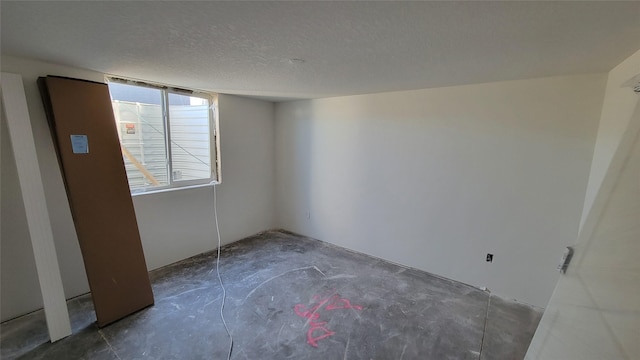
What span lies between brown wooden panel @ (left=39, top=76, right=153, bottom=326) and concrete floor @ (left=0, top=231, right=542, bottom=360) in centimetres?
24

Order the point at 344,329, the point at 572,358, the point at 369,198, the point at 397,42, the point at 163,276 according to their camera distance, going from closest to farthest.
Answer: the point at 572,358, the point at 397,42, the point at 344,329, the point at 163,276, the point at 369,198

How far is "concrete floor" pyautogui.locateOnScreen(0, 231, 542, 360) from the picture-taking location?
6.23 ft

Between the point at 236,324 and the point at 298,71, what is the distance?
2248 mm

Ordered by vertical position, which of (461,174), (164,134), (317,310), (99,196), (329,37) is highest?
(329,37)

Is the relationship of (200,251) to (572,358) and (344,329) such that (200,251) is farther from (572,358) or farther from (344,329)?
(572,358)

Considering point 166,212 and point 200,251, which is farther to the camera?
point 200,251

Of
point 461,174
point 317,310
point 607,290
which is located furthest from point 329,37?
point 317,310

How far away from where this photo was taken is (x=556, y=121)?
7.50ft

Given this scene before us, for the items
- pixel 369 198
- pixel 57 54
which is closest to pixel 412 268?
pixel 369 198

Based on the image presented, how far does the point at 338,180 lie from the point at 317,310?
72.5 inches

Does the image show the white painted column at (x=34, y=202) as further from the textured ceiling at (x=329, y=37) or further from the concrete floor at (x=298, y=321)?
the textured ceiling at (x=329, y=37)

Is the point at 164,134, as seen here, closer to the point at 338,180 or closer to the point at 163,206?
the point at 163,206

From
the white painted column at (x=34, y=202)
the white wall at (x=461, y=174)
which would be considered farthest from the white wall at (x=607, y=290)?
the white painted column at (x=34, y=202)

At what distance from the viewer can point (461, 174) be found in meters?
2.79
